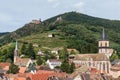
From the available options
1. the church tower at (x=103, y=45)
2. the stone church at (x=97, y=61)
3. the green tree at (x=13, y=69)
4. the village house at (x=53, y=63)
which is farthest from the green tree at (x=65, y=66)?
the church tower at (x=103, y=45)

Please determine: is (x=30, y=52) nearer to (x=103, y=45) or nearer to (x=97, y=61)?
(x=97, y=61)

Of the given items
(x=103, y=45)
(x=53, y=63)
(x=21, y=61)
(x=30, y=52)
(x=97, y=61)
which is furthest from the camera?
(x=103, y=45)

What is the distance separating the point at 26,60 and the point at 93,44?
4099 centimetres

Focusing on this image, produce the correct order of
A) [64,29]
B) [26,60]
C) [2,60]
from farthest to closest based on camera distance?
[64,29] < [2,60] < [26,60]

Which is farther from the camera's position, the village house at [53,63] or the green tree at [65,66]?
the village house at [53,63]

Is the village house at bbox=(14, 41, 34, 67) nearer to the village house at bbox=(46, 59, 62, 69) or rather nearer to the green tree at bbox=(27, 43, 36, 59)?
the village house at bbox=(46, 59, 62, 69)

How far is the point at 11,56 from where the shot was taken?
367 feet

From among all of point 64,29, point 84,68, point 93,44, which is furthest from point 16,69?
point 64,29

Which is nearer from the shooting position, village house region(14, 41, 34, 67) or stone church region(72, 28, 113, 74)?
stone church region(72, 28, 113, 74)

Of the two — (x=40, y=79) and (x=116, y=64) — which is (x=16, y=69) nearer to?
(x=40, y=79)

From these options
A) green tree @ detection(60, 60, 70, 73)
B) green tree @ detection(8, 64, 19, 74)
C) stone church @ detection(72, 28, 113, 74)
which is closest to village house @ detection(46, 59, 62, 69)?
stone church @ detection(72, 28, 113, 74)

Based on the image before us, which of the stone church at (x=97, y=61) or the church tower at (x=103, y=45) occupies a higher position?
the church tower at (x=103, y=45)

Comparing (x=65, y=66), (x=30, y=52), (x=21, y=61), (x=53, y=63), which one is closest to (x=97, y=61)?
(x=53, y=63)

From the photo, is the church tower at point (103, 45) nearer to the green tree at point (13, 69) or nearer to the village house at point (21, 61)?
the village house at point (21, 61)
